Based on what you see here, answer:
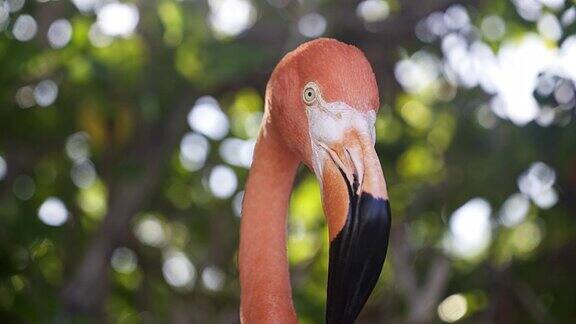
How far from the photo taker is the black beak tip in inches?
75.4

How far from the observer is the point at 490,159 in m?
3.88

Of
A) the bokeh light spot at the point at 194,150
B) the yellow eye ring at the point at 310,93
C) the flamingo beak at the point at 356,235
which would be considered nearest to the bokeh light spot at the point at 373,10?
the bokeh light spot at the point at 194,150

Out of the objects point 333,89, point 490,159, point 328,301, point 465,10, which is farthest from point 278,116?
point 465,10

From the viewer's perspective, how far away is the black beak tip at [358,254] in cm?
191

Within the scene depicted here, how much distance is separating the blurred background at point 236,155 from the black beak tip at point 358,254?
1.74 meters

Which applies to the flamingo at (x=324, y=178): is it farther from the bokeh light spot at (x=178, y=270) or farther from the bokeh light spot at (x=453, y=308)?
the bokeh light spot at (x=178, y=270)

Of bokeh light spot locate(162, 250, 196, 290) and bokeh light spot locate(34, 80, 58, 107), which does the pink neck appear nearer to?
bokeh light spot locate(34, 80, 58, 107)

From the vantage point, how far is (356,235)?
75.5 inches

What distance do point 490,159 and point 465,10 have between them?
68 cm

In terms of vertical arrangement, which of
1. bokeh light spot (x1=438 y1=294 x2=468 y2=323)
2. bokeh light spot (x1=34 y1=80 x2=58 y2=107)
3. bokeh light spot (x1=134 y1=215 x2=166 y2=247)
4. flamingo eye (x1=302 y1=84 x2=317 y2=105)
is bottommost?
bokeh light spot (x1=438 y1=294 x2=468 y2=323)

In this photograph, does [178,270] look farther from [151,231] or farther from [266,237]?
[266,237]

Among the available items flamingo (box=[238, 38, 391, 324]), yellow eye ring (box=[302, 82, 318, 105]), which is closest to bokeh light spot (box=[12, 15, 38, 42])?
flamingo (box=[238, 38, 391, 324])

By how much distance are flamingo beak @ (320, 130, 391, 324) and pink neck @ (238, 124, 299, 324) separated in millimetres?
289

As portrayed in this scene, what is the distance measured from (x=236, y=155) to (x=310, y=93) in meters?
2.36
